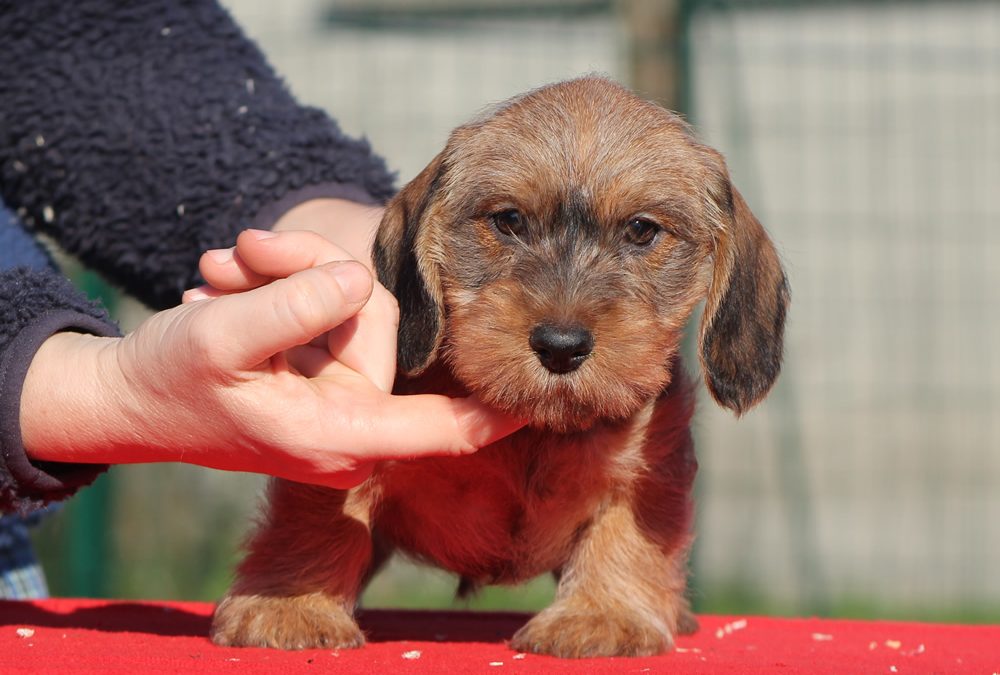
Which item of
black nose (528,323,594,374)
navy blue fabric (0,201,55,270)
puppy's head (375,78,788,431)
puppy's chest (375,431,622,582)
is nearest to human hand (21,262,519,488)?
black nose (528,323,594,374)

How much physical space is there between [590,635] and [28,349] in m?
1.47

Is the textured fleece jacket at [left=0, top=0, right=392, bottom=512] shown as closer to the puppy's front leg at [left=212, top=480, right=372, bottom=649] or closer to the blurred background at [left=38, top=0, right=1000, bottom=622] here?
the puppy's front leg at [left=212, top=480, right=372, bottom=649]

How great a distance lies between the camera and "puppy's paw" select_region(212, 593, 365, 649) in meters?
3.22

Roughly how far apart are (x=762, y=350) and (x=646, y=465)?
435mm

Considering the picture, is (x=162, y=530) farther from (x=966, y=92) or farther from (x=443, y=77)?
(x=966, y=92)

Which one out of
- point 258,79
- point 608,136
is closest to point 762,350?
point 608,136

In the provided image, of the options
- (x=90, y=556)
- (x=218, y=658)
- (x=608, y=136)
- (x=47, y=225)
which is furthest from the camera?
(x=90, y=556)

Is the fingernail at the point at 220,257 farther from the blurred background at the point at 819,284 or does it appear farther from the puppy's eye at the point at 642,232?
the blurred background at the point at 819,284

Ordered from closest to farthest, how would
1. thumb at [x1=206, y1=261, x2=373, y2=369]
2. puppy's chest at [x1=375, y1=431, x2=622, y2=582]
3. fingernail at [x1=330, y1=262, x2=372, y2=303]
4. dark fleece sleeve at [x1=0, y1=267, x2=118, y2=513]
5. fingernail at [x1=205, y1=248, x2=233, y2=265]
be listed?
thumb at [x1=206, y1=261, x2=373, y2=369] < fingernail at [x1=330, y1=262, x2=372, y2=303] < dark fleece sleeve at [x1=0, y1=267, x2=118, y2=513] < fingernail at [x1=205, y1=248, x2=233, y2=265] < puppy's chest at [x1=375, y1=431, x2=622, y2=582]

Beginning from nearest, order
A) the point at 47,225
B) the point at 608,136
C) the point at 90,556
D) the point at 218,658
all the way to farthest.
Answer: the point at 218,658, the point at 608,136, the point at 47,225, the point at 90,556

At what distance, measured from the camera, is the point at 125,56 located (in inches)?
173

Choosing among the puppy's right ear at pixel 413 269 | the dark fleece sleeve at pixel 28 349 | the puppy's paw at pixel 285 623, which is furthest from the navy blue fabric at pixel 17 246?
the puppy's paw at pixel 285 623

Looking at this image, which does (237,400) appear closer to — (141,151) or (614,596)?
(614,596)

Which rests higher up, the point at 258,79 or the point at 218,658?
the point at 258,79
